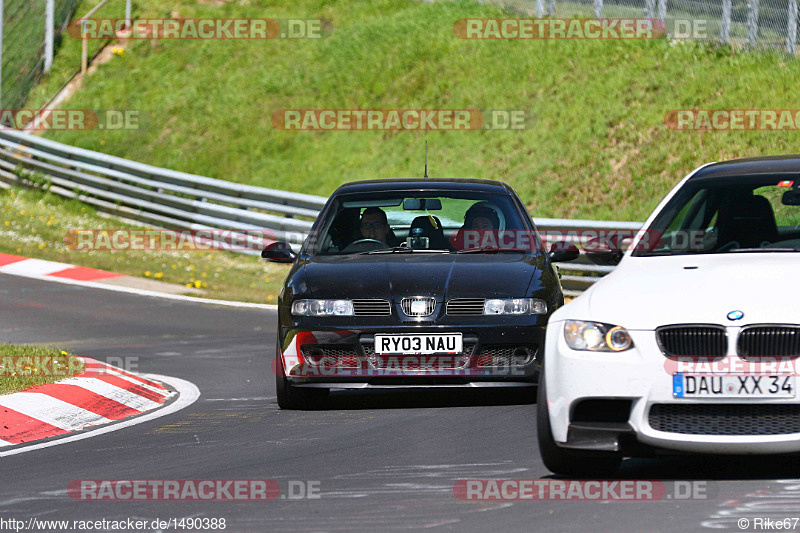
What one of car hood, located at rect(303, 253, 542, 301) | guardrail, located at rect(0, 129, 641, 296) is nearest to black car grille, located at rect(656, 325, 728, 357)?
car hood, located at rect(303, 253, 542, 301)

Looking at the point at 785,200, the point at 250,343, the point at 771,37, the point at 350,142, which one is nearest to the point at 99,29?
the point at 350,142

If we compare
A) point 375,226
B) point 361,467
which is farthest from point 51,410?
point 361,467

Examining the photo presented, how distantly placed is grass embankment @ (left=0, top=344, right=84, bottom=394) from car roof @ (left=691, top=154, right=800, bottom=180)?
477 cm

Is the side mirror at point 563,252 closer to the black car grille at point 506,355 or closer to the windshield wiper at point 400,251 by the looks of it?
the windshield wiper at point 400,251

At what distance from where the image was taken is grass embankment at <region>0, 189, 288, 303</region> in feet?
63.9

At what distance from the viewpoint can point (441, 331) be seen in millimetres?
9000

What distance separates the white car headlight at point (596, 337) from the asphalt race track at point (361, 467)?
2.29ft

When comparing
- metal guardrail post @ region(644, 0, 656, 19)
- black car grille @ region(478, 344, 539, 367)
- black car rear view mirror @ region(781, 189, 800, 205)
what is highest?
metal guardrail post @ region(644, 0, 656, 19)

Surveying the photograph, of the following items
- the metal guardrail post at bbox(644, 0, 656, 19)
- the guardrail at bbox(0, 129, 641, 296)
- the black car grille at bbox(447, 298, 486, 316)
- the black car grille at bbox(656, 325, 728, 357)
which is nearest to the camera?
the black car grille at bbox(656, 325, 728, 357)

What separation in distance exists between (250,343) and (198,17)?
72.0ft

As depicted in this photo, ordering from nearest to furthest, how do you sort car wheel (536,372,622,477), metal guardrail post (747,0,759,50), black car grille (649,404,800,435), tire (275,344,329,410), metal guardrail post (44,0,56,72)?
black car grille (649,404,800,435), car wheel (536,372,622,477), tire (275,344,329,410), metal guardrail post (747,0,759,50), metal guardrail post (44,0,56,72)

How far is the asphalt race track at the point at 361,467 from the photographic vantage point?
577cm

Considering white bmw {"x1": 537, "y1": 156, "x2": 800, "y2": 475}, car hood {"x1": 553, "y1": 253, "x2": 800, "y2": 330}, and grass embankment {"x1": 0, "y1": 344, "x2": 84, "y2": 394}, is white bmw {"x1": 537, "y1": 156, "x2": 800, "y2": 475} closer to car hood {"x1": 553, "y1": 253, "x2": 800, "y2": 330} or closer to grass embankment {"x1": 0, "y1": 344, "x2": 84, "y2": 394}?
car hood {"x1": 553, "y1": 253, "x2": 800, "y2": 330}

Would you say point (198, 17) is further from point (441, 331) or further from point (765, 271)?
point (765, 271)
